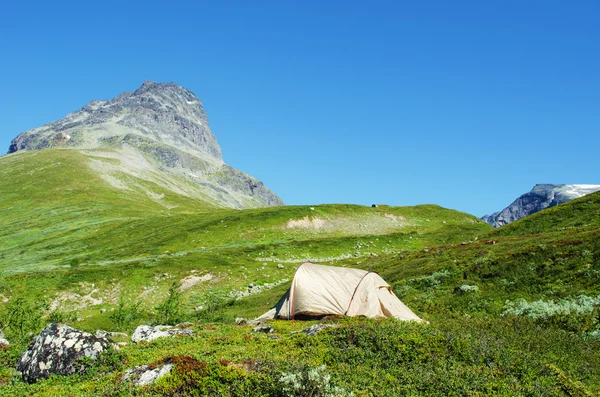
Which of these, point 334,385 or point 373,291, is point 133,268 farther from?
point 334,385

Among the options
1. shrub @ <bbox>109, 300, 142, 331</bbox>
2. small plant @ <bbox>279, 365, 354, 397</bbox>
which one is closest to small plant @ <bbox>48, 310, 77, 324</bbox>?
shrub @ <bbox>109, 300, 142, 331</bbox>

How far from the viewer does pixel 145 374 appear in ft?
47.6

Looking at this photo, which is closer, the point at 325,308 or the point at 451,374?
the point at 451,374

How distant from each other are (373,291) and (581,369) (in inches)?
494

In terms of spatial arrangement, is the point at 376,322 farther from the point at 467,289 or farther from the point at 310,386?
the point at 467,289

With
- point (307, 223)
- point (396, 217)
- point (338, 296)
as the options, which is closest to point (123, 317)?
point (338, 296)

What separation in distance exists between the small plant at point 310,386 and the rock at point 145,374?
16.7 ft

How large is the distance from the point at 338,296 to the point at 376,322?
254 inches

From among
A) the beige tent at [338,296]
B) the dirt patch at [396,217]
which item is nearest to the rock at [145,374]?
the beige tent at [338,296]

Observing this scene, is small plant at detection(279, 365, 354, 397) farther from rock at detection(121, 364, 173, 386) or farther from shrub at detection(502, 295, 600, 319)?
shrub at detection(502, 295, 600, 319)

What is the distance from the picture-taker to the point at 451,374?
42.0ft

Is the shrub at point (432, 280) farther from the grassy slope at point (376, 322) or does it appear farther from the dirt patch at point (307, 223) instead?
the dirt patch at point (307, 223)

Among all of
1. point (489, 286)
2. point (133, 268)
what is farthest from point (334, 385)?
point (133, 268)

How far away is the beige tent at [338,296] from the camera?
81.4 ft
